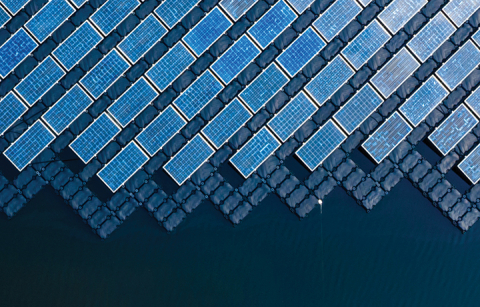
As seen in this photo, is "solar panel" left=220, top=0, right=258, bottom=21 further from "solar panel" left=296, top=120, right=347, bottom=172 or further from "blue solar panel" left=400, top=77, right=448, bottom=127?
"blue solar panel" left=400, top=77, right=448, bottom=127

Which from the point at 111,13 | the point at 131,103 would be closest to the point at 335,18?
the point at 131,103

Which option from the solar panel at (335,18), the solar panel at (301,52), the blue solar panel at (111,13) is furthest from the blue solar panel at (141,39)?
the solar panel at (335,18)

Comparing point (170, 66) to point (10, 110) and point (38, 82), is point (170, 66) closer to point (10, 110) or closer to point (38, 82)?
point (38, 82)

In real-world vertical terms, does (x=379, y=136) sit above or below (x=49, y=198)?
below

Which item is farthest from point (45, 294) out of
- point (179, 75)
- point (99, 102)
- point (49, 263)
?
point (179, 75)

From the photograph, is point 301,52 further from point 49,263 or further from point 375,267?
point 49,263

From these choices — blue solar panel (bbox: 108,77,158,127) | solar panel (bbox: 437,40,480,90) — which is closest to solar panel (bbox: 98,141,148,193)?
blue solar panel (bbox: 108,77,158,127)
